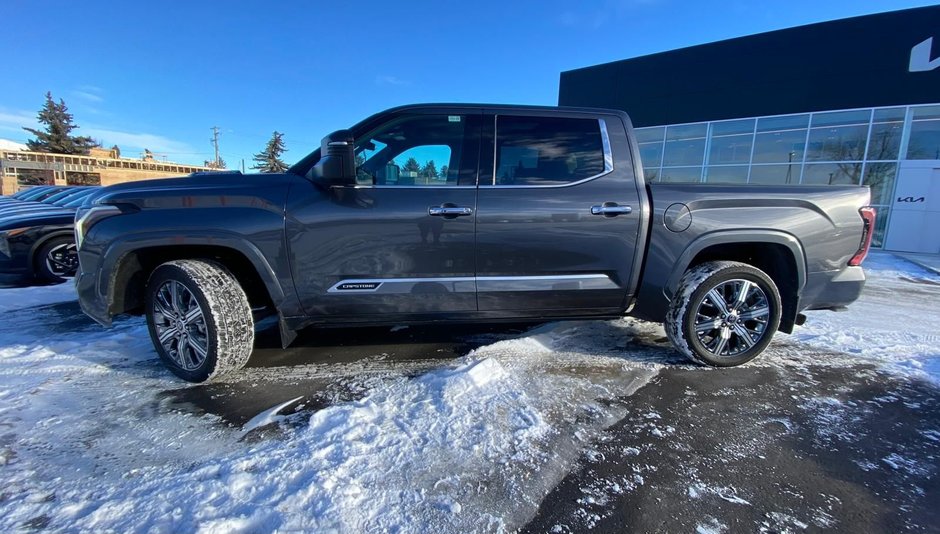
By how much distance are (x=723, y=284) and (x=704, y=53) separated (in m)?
15.1

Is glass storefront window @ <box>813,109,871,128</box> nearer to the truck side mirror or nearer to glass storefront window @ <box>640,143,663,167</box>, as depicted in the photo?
glass storefront window @ <box>640,143,663,167</box>

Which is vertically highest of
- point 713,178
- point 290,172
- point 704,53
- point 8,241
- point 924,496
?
point 704,53

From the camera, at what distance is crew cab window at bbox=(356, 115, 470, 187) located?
9.71 ft

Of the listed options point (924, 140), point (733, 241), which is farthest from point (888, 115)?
point (733, 241)

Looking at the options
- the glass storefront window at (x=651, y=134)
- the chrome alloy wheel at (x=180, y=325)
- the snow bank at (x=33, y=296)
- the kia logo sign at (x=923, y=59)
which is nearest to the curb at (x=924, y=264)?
the kia logo sign at (x=923, y=59)

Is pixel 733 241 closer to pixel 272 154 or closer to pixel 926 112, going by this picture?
pixel 926 112

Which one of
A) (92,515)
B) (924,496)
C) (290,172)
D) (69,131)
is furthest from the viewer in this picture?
(69,131)

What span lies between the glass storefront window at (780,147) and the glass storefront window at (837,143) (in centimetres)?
25

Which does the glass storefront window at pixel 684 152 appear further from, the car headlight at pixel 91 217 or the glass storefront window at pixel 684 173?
the car headlight at pixel 91 217

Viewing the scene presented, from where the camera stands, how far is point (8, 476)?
1.95 metres

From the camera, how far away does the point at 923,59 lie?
1120 centimetres

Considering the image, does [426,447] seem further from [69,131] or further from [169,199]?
[69,131]

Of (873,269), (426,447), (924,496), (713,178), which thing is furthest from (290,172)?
(713,178)

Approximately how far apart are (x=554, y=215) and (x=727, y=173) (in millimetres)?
14865
